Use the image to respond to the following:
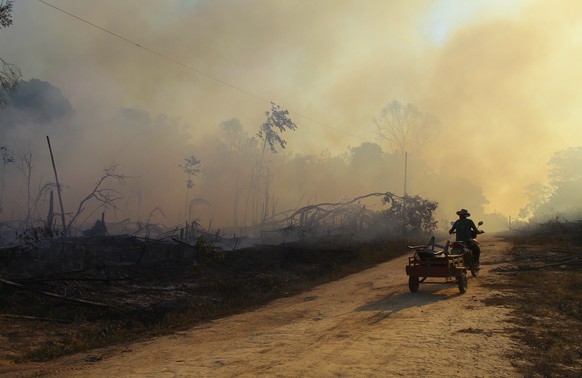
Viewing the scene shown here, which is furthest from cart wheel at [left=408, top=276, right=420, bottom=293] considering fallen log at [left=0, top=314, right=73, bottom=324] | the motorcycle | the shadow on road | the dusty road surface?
fallen log at [left=0, top=314, right=73, bottom=324]

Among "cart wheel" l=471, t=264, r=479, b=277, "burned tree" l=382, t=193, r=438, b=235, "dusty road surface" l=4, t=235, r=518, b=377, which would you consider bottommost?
"dusty road surface" l=4, t=235, r=518, b=377

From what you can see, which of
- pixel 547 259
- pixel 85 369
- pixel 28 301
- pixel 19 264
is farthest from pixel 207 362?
pixel 547 259

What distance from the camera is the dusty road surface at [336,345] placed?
6.10 m

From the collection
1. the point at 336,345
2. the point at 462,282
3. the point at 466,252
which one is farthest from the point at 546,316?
the point at 336,345

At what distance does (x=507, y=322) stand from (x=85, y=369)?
777 cm

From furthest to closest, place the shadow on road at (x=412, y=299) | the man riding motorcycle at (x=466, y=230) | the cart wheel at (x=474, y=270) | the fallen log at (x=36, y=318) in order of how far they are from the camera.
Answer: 1. the cart wheel at (x=474, y=270)
2. the man riding motorcycle at (x=466, y=230)
3. the fallen log at (x=36, y=318)
4. the shadow on road at (x=412, y=299)

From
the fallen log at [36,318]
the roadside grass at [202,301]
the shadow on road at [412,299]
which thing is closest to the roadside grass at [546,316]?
the shadow on road at [412,299]

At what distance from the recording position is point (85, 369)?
7316 millimetres

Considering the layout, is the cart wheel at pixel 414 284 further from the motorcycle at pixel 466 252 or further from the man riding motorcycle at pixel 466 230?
the man riding motorcycle at pixel 466 230

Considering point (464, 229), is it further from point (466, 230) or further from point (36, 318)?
point (36, 318)

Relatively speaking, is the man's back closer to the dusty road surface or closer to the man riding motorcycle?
the man riding motorcycle

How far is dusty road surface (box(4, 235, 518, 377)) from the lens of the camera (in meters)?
6.10

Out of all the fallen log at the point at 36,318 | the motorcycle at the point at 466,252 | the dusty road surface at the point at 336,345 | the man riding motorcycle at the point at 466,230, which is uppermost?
the man riding motorcycle at the point at 466,230

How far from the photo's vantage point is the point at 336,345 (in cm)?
728
